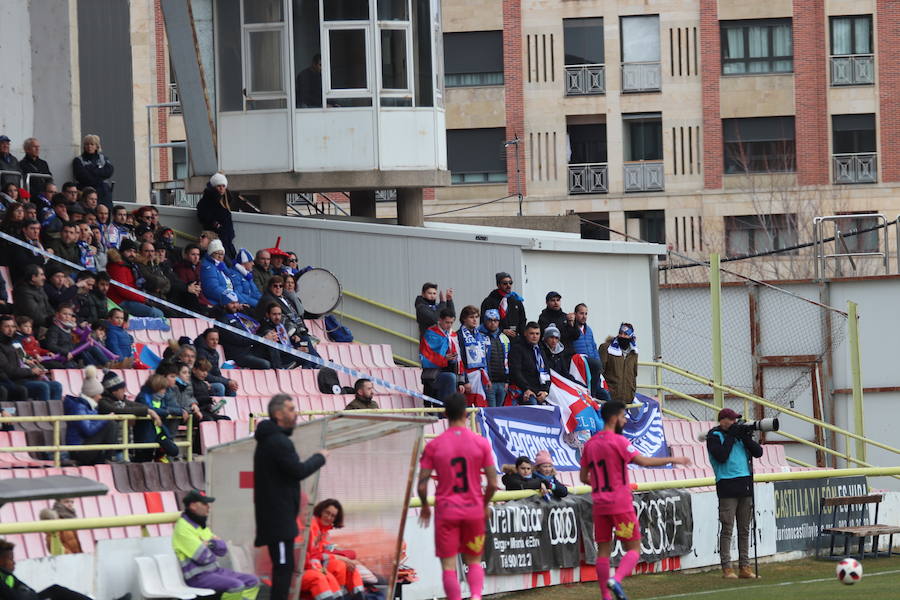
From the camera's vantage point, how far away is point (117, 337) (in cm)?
2022

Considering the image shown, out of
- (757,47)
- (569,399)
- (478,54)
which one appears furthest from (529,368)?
(757,47)

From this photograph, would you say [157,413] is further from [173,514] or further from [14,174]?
[14,174]

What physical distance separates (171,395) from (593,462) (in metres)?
5.43

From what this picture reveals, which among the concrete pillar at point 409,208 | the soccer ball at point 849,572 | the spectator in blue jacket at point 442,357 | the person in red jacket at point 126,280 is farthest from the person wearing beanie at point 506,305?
the soccer ball at point 849,572

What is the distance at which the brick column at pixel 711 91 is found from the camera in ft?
168

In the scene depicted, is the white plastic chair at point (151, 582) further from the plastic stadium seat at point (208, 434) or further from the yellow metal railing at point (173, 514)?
the plastic stadium seat at point (208, 434)

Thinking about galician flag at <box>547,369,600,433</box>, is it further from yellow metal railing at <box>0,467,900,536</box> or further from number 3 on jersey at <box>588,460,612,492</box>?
number 3 on jersey at <box>588,460,612,492</box>

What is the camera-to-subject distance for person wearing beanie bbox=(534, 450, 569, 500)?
18906 mm

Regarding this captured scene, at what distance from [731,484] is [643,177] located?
Result: 3264 centimetres

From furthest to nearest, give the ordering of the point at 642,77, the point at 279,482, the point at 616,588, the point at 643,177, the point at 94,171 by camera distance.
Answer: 1. the point at 642,77
2. the point at 643,177
3. the point at 94,171
4. the point at 616,588
5. the point at 279,482

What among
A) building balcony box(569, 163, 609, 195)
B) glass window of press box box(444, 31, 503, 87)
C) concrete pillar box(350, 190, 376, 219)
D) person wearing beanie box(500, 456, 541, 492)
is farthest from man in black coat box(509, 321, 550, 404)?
glass window of press box box(444, 31, 503, 87)

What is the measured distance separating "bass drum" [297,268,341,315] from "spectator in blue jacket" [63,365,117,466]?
23.3 feet

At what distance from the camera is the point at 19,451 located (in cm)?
1697

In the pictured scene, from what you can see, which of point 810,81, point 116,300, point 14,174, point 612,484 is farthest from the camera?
point 810,81
